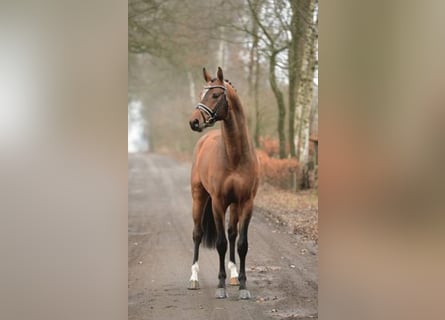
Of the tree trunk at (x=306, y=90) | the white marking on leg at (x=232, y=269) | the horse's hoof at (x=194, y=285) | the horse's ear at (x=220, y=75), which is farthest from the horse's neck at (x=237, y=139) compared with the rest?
the horse's hoof at (x=194, y=285)

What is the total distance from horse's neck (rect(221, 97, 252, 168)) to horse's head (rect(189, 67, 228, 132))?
0.27 feet

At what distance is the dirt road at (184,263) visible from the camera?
288 cm

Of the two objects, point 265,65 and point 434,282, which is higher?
point 265,65

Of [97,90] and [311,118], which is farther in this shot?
[311,118]

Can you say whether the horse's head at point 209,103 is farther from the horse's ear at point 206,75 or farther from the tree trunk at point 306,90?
the tree trunk at point 306,90

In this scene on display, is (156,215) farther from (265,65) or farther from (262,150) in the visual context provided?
(265,65)

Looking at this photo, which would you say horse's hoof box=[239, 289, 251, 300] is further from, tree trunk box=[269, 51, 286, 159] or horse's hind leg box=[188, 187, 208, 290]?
tree trunk box=[269, 51, 286, 159]

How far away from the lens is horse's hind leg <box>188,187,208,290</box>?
2.96 meters

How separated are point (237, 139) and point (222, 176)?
0.21m

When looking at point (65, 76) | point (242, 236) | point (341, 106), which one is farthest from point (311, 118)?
point (65, 76)

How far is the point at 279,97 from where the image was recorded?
3.06 meters

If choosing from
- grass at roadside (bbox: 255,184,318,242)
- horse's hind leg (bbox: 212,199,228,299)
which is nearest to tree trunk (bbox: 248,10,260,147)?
grass at roadside (bbox: 255,184,318,242)

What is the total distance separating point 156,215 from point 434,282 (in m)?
1.40

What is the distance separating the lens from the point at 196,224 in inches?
118
